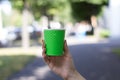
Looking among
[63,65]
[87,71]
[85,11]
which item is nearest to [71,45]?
[85,11]

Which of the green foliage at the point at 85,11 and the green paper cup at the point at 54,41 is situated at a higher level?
the green paper cup at the point at 54,41

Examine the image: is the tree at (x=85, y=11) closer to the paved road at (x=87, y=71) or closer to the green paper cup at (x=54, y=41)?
the paved road at (x=87, y=71)

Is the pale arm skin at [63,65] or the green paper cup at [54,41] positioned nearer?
the green paper cup at [54,41]

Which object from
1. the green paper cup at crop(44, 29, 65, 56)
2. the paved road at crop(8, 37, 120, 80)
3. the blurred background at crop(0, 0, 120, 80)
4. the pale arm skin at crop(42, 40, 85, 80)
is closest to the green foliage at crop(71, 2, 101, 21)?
the blurred background at crop(0, 0, 120, 80)

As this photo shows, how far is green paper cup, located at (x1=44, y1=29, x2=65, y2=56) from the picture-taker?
2.55 m

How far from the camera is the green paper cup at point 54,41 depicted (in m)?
2.55

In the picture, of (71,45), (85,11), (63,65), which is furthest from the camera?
(85,11)

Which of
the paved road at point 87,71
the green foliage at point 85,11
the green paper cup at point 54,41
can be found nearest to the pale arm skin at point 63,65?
the green paper cup at point 54,41

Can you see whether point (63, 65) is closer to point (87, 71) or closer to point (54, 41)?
point (54, 41)

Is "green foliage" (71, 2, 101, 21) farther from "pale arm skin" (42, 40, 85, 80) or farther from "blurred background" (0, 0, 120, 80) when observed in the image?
"pale arm skin" (42, 40, 85, 80)

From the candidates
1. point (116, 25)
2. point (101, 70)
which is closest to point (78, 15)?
point (116, 25)

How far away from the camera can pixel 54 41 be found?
8.52 feet

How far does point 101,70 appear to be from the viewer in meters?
10.8

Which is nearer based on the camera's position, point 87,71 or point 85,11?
point 87,71
